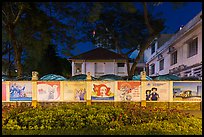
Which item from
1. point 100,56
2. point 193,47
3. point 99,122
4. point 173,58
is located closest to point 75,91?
point 99,122

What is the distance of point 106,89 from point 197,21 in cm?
651

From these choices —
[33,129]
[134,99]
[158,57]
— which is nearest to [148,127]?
[33,129]

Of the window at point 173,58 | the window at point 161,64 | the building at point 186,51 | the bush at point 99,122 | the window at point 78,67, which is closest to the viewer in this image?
the bush at point 99,122

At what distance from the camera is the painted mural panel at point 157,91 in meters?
11.2

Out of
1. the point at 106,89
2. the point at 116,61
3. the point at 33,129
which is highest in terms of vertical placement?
the point at 116,61

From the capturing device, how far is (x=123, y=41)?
43.2 feet

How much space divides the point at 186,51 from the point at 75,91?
9.36 m

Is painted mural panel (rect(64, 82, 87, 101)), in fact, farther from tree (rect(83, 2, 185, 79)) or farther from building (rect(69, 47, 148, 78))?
Result: building (rect(69, 47, 148, 78))

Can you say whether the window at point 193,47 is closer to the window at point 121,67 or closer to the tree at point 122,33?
the tree at point 122,33

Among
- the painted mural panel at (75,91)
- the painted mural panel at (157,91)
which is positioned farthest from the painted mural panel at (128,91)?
the painted mural panel at (75,91)

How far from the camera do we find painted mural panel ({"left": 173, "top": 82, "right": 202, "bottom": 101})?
11.1 meters

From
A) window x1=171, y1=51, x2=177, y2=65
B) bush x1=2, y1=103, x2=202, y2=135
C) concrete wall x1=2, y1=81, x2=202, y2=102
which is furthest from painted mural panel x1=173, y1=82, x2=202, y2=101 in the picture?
window x1=171, y1=51, x2=177, y2=65

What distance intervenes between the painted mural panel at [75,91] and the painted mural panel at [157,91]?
2914 millimetres

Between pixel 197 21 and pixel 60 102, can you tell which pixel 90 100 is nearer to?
pixel 60 102
